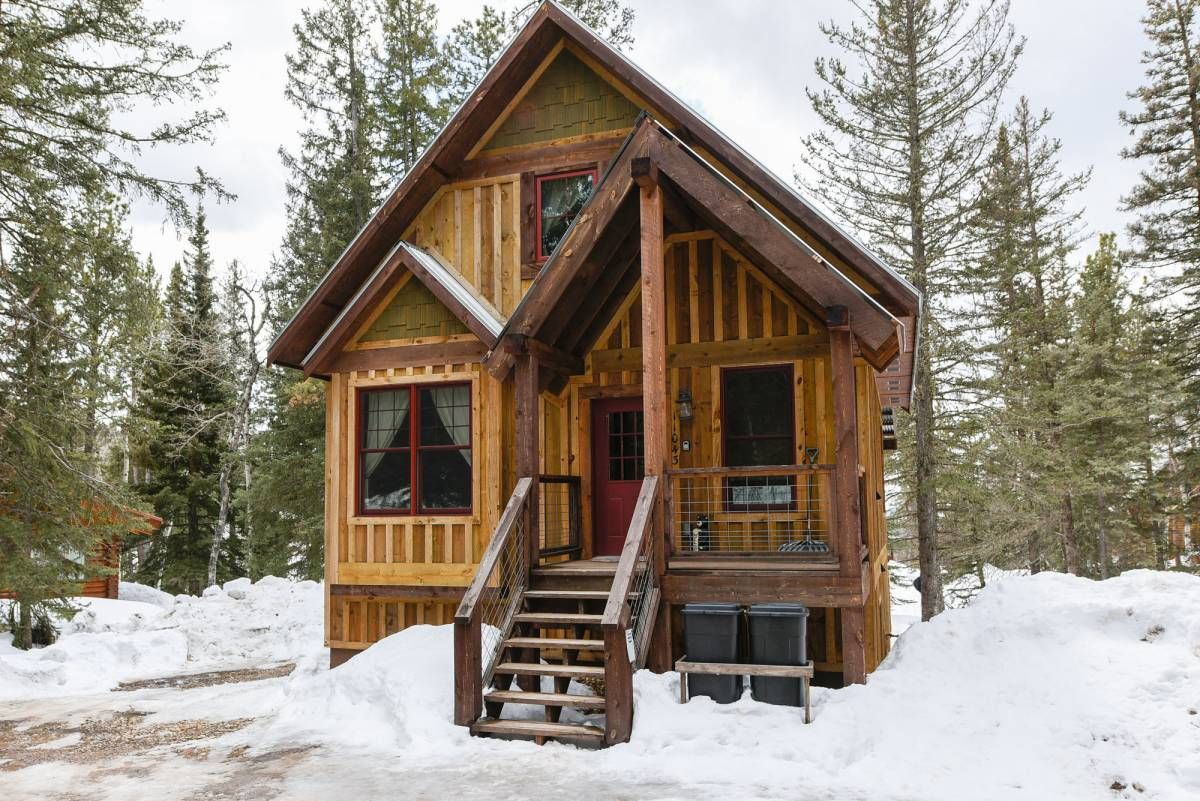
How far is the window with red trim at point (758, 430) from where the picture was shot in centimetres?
966

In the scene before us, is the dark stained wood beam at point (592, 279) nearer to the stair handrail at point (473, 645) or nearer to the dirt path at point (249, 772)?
the stair handrail at point (473, 645)

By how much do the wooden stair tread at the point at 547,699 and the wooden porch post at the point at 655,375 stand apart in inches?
42.8

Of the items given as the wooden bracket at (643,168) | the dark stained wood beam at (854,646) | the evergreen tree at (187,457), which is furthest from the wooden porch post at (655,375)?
the evergreen tree at (187,457)

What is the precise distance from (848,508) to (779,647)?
142 centimetres

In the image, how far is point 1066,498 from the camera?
22188 millimetres

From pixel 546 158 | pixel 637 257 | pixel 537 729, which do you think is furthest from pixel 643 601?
pixel 546 158

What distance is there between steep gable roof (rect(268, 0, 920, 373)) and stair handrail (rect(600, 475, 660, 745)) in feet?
11.6

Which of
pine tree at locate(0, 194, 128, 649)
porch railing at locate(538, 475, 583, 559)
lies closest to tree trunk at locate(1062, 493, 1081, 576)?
porch railing at locate(538, 475, 583, 559)

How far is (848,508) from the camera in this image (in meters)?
7.43

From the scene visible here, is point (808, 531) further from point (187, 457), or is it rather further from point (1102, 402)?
point (187, 457)

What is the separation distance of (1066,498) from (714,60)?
16.5 meters

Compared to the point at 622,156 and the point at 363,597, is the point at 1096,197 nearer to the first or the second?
the point at 622,156

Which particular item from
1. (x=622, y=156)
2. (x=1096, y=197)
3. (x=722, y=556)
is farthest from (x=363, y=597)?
(x=1096, y=197)

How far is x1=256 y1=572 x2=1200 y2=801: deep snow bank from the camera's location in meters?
5.68
